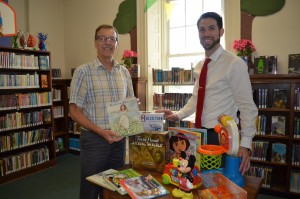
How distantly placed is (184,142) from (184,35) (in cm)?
352

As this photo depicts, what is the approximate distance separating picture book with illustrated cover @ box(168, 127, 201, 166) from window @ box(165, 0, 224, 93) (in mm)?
3130

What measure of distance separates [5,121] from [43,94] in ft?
2.65

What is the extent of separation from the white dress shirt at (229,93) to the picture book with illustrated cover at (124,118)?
501 mm

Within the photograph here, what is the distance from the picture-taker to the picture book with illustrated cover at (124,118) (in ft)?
5.08

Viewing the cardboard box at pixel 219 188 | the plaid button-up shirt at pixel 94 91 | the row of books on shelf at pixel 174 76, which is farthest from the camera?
the row of books on shelf at pixel 174 76

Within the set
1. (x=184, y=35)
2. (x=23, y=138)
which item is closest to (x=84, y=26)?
(x=184, y=35)

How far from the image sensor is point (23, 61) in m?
4.16

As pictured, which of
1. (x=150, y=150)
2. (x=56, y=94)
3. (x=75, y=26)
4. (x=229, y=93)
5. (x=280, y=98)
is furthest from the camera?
(x=75, y=26)

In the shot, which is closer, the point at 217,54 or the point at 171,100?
the point at 217,54

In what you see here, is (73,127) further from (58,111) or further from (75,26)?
(75,26)

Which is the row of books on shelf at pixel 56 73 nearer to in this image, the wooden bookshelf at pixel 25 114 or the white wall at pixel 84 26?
the white wall at pixel 84 26

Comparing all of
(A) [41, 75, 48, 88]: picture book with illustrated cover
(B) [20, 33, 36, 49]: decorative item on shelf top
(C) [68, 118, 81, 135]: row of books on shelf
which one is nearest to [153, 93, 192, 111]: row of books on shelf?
(C) [68, 118, 81, 135]: row of books on shelf

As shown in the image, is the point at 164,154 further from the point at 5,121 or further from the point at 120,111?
the point at 5,121

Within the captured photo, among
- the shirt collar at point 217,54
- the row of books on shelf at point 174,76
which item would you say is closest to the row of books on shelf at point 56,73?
the row of books on shelf at point 174,76
